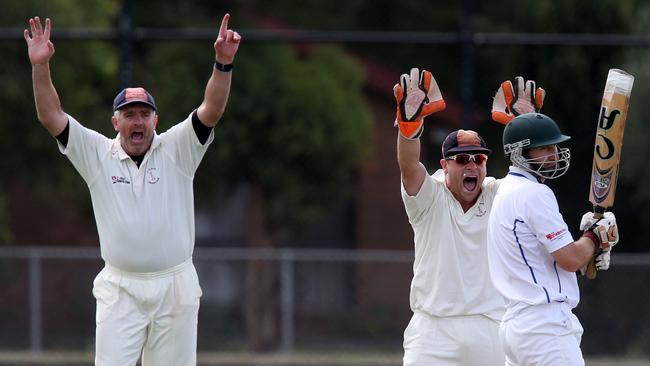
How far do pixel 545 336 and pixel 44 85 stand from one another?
3.14 m

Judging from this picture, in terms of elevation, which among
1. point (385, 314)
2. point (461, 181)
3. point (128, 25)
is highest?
point (128, 25)

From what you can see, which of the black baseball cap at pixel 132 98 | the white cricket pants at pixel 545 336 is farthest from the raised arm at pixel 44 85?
the white cricket pants at pixel 545 336

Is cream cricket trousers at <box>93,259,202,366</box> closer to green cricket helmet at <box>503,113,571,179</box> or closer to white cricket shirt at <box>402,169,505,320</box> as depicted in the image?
white cricket shirt at <box>402,169,505,320</box>

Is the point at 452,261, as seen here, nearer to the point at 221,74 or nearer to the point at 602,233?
the point at 602,233

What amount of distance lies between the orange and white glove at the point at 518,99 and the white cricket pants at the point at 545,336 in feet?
5.67

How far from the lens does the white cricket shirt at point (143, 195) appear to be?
7.15 meters

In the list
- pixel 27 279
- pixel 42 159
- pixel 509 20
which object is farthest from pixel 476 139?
pixel 509 20

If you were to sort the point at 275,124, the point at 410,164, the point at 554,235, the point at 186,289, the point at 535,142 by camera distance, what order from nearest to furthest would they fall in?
the point at 554,235
the point at 535,142
the point at 410,164
the point at 186,289
the point at 275,124

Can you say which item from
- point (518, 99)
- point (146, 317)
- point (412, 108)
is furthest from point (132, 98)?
point (518, 99)

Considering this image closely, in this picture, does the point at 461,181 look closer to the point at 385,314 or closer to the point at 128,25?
the point at 128,25

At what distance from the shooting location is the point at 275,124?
15492mm

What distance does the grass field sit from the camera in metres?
12.5

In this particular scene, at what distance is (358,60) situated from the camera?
18547 mm

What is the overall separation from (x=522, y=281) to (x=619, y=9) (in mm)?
10497
